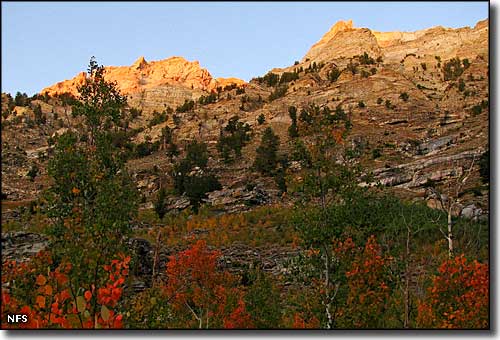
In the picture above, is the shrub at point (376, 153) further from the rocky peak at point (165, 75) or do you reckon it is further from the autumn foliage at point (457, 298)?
the rocky peak at point (165, 75)

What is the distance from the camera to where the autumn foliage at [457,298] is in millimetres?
9953

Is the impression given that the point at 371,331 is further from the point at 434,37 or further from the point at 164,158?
the point at 434,37

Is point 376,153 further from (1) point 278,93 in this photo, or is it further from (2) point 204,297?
(2) point 204,297

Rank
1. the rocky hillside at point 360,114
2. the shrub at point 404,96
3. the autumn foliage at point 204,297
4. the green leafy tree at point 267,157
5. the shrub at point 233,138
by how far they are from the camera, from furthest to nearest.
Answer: the shrub at point 404,96, the shrub at point 233,138, the green leafy tree at point 267,157, the rocky hillside at point 360,114, the autumn foliage at point 204,297

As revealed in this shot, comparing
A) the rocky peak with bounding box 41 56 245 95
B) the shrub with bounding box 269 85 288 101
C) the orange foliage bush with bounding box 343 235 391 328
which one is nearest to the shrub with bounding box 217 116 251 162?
the shrub with bounding box 269 85 288 101

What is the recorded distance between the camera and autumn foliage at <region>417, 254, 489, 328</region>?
32.7 ft

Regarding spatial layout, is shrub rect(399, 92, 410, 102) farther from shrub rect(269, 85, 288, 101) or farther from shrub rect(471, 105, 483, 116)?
shrub rect(269, 85, 288, 101)

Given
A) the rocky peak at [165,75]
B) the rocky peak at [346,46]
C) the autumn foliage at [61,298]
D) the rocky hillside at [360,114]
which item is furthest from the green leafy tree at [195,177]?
the rocky peak at [165,75]

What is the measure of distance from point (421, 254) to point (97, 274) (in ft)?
49.0

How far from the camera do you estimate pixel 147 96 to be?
257ft

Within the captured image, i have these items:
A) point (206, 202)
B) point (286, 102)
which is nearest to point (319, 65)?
point (286, 102)

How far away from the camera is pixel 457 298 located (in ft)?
34.9

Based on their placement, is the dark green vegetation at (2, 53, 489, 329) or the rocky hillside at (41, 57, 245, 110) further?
the rocky hillside at (41, 57, 245, 110)

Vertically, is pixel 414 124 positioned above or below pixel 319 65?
below
